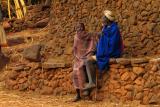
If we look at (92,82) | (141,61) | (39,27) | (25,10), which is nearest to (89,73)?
(92,82)

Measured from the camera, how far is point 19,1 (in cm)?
1970

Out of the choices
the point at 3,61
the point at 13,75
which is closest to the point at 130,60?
the point at 13,75

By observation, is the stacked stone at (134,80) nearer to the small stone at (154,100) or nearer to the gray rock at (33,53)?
the small stone at (154,100)

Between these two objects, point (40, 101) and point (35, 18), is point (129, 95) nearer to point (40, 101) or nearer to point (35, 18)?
point (40, 101)

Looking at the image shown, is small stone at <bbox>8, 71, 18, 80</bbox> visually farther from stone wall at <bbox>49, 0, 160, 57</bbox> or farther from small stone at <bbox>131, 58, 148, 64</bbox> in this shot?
small stone at <bbox>131, 58, 148, 64</bbox>

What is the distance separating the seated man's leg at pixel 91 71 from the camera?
32.0 feet

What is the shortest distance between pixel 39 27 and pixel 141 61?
8.65 metres

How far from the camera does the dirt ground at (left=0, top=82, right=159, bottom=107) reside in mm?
9555

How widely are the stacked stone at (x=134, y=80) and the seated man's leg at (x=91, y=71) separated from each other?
0.77ft

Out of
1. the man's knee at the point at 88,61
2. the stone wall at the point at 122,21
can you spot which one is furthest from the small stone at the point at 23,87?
the man's knee at the point at 88,61

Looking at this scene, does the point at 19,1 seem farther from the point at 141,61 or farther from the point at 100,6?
the point at 141,61

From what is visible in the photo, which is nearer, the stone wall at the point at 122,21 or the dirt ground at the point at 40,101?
the dirt ground at the point at 40,101

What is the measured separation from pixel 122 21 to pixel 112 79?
146 centimetres

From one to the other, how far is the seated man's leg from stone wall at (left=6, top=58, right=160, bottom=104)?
7.9 inches
